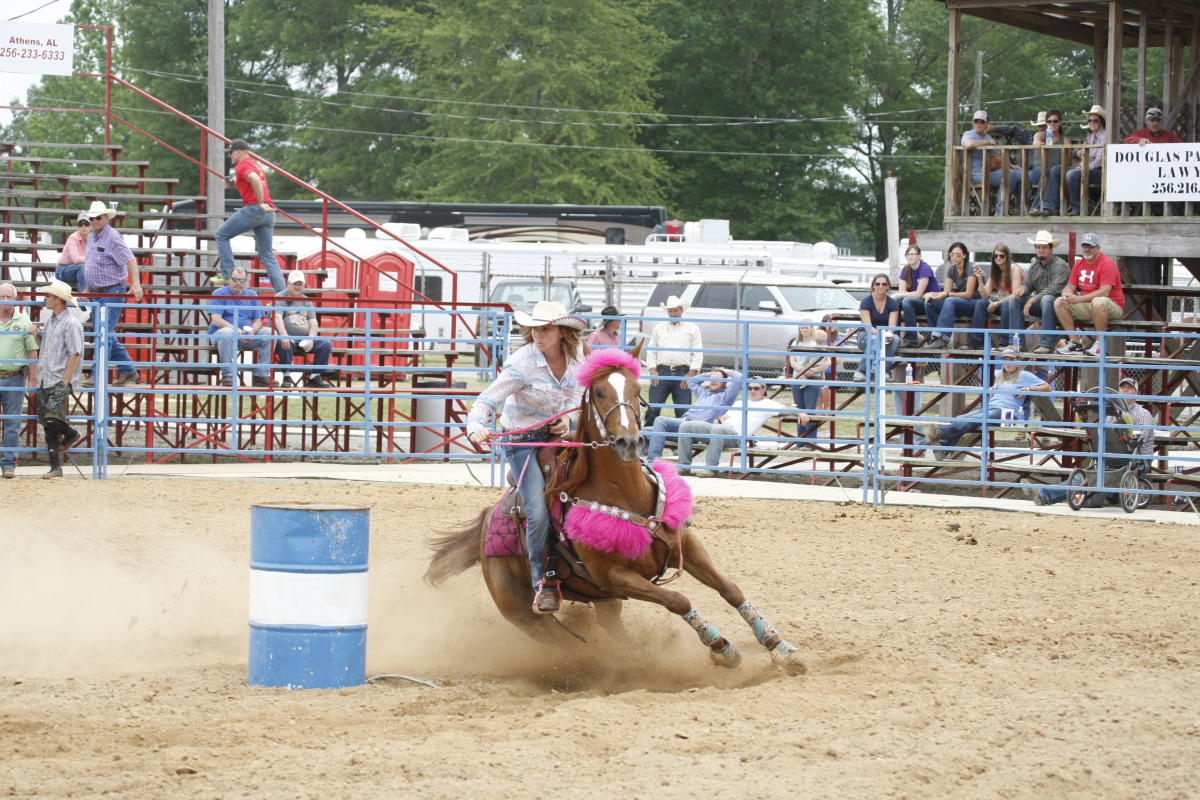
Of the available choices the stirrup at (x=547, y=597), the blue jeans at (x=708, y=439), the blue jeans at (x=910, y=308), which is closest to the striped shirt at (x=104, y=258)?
the blue jeans at (x=708, y=439)

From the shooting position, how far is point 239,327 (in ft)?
55.7

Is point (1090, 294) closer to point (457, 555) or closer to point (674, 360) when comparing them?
point (674, 360)

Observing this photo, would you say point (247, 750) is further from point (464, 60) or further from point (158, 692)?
point (464, 60)

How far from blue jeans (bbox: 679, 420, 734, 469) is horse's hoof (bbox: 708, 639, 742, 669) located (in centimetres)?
→ 780

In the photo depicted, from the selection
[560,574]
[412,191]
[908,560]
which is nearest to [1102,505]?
[908,560]

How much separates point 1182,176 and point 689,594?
28.9 ft

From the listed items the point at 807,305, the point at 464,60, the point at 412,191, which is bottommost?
the point at 807,305

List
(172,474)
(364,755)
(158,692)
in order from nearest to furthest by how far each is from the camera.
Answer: (364,755) → (158,692) → (172,474)

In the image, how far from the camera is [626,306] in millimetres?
30797

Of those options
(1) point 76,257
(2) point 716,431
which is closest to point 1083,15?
(2) point 716,431

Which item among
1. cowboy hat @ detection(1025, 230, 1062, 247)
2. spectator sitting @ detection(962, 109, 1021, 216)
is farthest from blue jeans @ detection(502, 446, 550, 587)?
spectator sitting @ detection(962, 109, 1021, 216)

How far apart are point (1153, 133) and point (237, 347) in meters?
10.1

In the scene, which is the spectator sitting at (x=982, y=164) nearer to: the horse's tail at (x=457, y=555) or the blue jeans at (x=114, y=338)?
the blue jeans at (x=114, y=338)

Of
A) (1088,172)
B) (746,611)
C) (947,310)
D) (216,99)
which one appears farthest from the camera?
(216,99)
